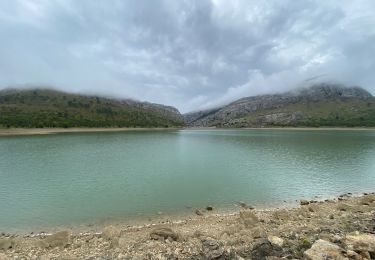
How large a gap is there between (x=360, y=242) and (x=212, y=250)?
5508 millimetres

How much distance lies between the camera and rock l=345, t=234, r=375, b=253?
28.8ft

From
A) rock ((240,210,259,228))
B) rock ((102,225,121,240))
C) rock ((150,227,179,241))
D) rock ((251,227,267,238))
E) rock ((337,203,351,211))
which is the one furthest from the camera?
rock ((337,203,351,211))

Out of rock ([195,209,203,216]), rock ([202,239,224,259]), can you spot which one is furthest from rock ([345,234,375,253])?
rock ([195,209,203,216])

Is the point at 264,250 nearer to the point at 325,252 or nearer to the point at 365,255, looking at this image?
the point at 325,252

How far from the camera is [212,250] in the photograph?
10.1 m

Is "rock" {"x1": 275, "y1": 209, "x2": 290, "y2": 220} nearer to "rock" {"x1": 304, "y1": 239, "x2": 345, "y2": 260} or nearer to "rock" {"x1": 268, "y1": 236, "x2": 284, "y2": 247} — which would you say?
"rock" {"x1": 268, "y1": 236, "x2": 284, "y2": 247}

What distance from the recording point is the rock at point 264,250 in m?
9.50

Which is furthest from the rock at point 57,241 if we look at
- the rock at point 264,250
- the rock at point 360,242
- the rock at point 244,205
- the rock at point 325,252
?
the rock at point 244,205

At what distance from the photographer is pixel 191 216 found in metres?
18.9

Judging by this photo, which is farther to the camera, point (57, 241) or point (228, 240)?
point (57, 241)

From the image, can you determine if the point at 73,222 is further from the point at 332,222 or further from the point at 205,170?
the point at 205,170

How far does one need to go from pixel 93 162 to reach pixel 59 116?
170m

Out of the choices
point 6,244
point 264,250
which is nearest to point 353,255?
point 264,250

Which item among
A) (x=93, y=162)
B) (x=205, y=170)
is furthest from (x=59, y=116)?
(x=205, y=170)
